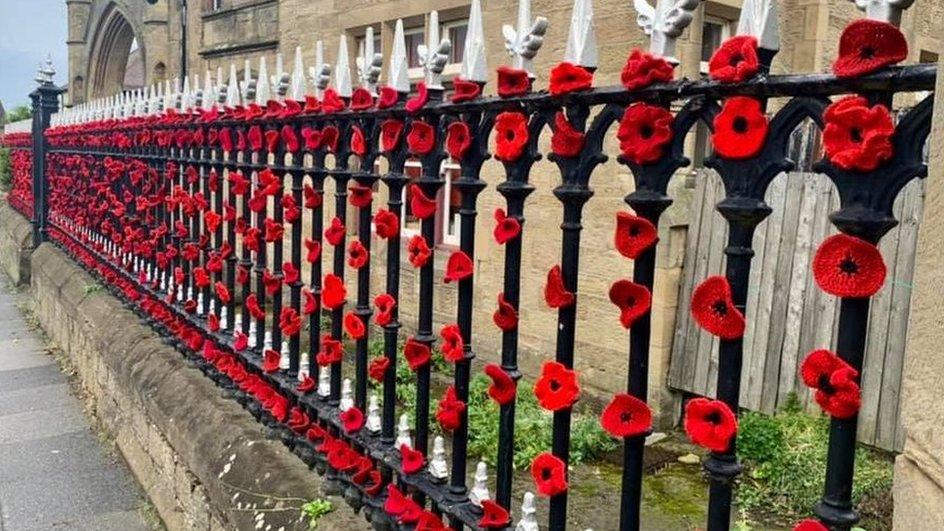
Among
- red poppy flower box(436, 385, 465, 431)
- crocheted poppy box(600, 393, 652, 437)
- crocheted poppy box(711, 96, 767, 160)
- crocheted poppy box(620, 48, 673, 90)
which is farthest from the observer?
red poppy flower box(436, 385, 465, 431)

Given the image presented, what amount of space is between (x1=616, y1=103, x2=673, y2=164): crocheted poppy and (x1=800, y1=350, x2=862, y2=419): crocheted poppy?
53 cm

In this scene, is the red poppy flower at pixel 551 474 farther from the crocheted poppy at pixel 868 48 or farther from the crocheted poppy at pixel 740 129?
the crocheted poppy at pixel 868 48

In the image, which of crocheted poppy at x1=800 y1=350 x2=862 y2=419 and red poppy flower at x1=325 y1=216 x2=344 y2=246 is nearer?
crocheted poppy at x1=800 y1=350 x2=862 y2=419

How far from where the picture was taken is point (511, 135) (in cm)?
214

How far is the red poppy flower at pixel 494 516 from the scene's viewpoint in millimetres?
2166

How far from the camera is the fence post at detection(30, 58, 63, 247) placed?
967 cm

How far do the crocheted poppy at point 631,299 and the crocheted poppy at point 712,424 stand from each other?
0.25 metres

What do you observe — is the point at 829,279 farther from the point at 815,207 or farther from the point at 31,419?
the point at 31,419

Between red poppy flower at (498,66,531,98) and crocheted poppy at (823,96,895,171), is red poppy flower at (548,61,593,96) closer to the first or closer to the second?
red poppy flower at (498,66,531,98)

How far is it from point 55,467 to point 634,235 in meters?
4.25

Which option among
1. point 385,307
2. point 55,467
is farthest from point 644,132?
point 55,467

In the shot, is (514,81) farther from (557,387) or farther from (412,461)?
(412,461)

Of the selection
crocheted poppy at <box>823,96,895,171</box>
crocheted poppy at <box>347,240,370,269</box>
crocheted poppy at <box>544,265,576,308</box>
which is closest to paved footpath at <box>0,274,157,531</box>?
crocheted poppy at <box>347,240,370,269</box>

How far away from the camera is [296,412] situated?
3285 mm
